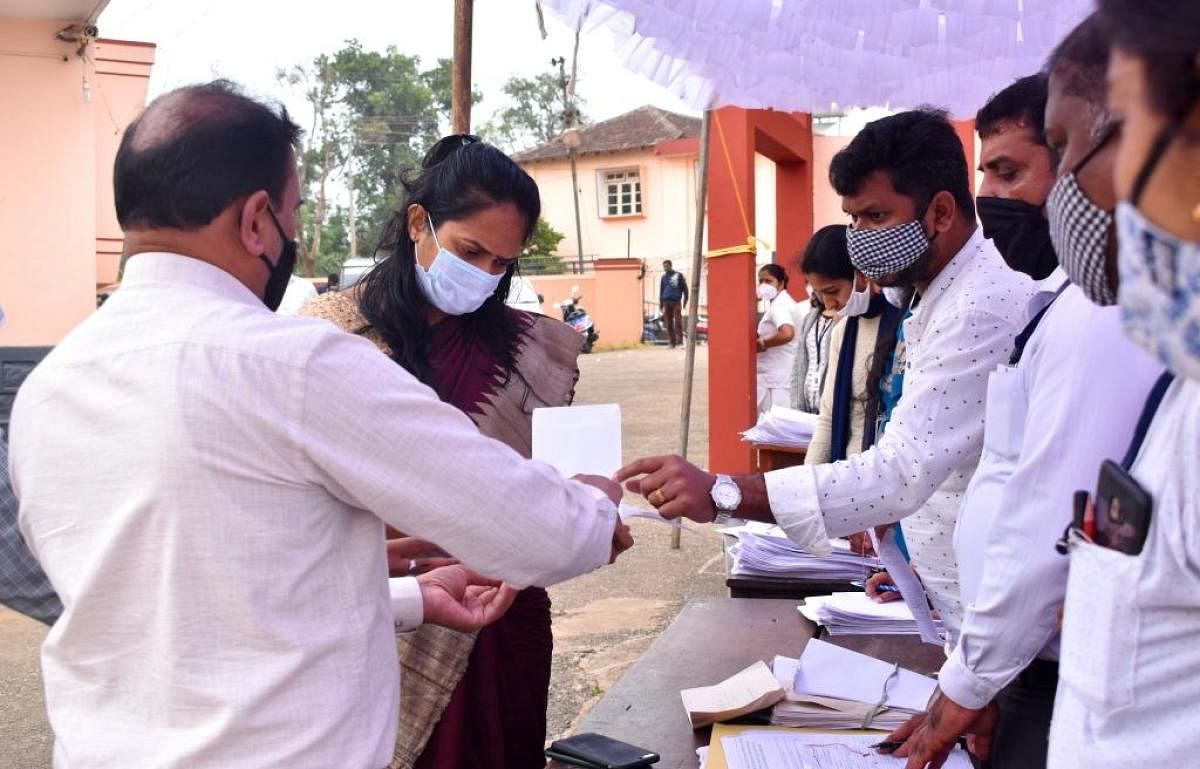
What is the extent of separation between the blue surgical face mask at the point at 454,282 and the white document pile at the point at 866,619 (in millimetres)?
1054

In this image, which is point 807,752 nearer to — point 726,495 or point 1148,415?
point 726,495

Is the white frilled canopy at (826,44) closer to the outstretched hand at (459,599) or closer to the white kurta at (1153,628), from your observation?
the outstretched hand at (459,599)

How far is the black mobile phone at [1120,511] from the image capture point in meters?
1.07

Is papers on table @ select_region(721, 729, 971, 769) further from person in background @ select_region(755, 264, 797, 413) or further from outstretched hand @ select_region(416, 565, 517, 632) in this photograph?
person in background @ select_region(755, 264, 797, 413)

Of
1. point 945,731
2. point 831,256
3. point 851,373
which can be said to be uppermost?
point 831,256

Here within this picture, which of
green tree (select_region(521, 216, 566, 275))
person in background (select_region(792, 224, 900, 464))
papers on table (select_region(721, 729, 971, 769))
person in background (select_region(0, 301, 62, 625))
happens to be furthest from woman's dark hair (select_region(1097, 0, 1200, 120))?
green tree (select_region(521, 216, 566, 275))

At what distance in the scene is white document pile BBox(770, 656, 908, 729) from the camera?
1.89 meters

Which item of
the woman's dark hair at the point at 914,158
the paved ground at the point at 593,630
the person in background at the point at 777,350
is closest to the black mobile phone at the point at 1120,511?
the woman's dark hair at the point at 914,158

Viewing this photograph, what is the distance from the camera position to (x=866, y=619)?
250cm

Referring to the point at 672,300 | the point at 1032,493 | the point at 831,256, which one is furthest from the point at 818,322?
the point at 672,300

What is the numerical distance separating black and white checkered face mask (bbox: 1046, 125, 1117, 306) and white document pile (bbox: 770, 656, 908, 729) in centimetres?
101

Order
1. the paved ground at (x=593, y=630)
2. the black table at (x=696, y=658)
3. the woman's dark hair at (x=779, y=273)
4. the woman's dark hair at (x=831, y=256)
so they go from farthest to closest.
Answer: the woman's dark hair at (x=779, y=273) < the woman's dark hair at (x=831, y=256) < the paved ground at (x=593, y=630) < the black table at (x=696, y=658)

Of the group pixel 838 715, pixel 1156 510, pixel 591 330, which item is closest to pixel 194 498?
pixel 1156 510

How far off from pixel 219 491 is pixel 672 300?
23.3 metres
